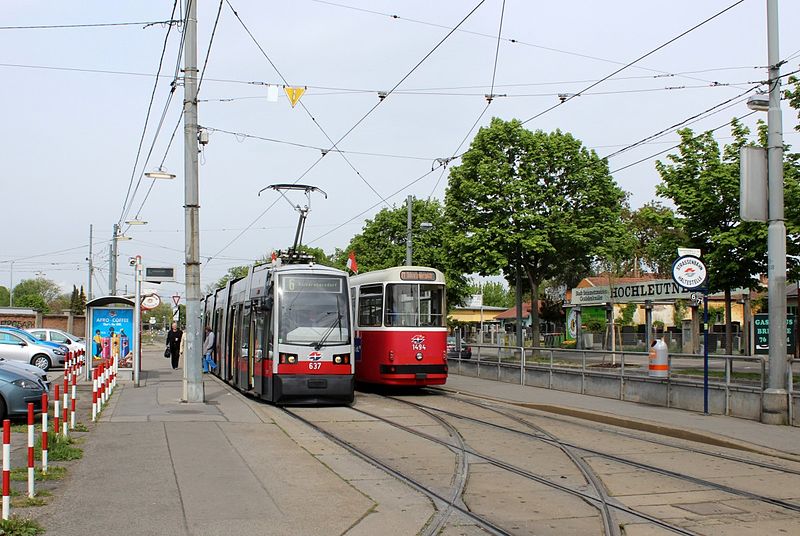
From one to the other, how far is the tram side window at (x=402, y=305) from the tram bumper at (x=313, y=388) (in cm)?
321

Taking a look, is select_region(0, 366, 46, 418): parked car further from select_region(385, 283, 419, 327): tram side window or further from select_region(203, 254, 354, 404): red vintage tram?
select_region(385, 283, 419, 327): tram side window

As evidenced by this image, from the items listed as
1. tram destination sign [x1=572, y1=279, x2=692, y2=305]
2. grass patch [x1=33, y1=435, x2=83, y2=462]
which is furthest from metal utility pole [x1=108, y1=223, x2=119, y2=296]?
grass patch [x1=33, y1=435, x2=83, y2=462]

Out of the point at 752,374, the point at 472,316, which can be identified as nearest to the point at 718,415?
the point at 752,374

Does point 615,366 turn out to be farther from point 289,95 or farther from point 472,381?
point 289,95

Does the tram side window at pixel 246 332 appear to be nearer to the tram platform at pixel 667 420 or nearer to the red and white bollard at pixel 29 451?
the tram platform at pixel 667 420

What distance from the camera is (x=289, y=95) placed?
18.8 m

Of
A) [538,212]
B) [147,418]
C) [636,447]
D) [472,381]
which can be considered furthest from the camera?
[538,212]

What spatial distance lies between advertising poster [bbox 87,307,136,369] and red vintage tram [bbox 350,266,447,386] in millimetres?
8800

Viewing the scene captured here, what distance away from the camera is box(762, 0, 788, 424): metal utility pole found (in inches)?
584

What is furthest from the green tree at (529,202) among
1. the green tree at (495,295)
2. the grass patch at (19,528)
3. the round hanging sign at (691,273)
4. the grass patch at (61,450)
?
the green tree at (495,295)

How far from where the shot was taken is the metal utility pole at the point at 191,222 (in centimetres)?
1786

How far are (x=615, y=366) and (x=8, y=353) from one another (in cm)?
2060

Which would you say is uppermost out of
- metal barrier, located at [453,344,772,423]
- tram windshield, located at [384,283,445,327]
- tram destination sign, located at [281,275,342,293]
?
tram destination sign, located at [281,275,342,293]

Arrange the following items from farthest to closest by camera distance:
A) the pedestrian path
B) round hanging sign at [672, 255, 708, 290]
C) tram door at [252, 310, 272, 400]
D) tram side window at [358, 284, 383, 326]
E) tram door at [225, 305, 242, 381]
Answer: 1. tram door at [225, 305, 242, 381]
2. tram side window at [358, 284, 383, 326]
3. tram door at [252, 310, 272, 400]
4. round hanging sign at [672, 255, 708, 290]
5. the pedestrian path
